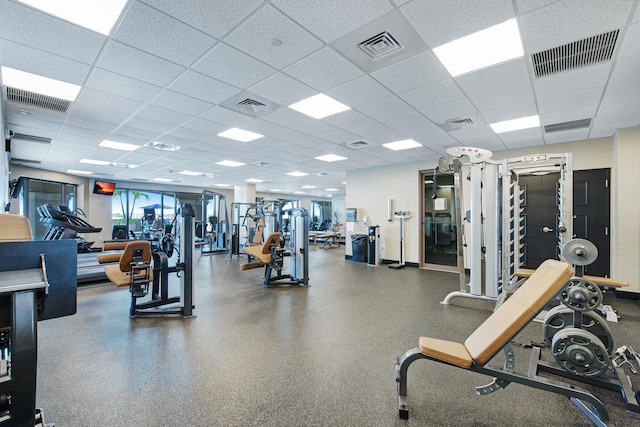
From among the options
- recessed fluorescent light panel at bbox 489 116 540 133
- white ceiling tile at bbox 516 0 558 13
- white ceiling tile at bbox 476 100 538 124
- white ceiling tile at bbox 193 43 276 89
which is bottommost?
recessed fluorescent light panel at bbox 489 116 540 133

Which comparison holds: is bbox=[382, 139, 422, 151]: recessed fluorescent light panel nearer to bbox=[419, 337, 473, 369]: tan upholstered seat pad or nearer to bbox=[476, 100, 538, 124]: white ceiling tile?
bbox=[476, 100, 538, 124]: white ceiling tile

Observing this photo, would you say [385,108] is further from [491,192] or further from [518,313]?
[518,313]

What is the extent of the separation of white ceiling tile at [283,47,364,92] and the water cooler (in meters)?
4.96

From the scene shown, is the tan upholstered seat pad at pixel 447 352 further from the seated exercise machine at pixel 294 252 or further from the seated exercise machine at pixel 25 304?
the seated exercise machine at pixel 294 252

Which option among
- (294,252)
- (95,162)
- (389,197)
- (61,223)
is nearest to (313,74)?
(294,252)

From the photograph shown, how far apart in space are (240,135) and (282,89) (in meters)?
2.10

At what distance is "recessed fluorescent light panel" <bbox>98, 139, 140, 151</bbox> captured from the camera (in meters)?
5.51

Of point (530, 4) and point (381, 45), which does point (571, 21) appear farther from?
point (381, 45)

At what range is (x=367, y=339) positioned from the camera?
2.96 meters

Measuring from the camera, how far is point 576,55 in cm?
253

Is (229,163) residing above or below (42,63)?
below

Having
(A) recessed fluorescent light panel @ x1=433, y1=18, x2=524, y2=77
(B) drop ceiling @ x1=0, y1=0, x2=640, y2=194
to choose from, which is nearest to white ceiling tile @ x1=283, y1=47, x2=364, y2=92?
(B) drop ceiling @ x1=0, y1=0, x2=640, y2=194

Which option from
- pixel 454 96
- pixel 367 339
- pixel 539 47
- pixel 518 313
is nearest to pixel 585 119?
pixel 454 96

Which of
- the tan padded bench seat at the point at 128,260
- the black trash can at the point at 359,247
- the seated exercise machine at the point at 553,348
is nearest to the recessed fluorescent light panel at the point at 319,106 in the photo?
the tan padded bench seat at the point at 128,260
